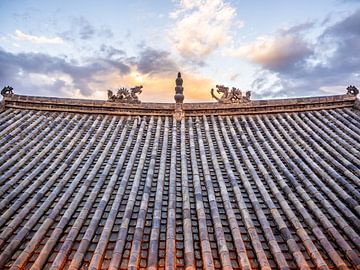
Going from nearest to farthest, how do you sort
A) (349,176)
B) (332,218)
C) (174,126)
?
(332,218) < (349,176) < (174,126)

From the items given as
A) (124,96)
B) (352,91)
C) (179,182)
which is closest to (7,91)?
(124,96)

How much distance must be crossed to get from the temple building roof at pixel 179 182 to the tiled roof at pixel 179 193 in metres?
0.03

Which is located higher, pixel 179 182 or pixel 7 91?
pixel 7 91

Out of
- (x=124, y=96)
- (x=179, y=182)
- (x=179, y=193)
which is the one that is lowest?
(x=179, y=193)

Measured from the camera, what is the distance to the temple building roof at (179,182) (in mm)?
4711

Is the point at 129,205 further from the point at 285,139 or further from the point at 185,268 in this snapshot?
the point at 285,139

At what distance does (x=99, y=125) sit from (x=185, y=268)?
6.77m

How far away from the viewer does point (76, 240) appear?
496 centimetres

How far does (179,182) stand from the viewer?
6.74m

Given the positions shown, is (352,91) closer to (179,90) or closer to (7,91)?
(179,90)

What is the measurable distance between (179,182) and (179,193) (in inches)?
18.8

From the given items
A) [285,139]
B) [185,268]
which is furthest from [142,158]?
[285,139]

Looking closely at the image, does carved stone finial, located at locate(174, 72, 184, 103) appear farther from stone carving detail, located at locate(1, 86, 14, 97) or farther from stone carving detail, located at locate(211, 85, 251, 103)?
stone carving detail, located at locate(1, 86, 14, 97)

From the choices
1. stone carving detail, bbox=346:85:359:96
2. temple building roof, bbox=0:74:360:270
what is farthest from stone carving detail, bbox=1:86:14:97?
stone carving detail, bbox=346:85:359:96
